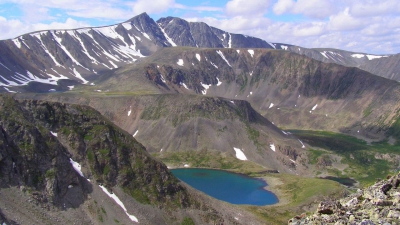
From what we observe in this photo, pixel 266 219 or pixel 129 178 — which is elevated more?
pixel 129 178

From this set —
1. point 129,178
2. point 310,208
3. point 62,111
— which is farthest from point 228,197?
point 62,111

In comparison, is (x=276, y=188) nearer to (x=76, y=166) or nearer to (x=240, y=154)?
(x=240, y=154)

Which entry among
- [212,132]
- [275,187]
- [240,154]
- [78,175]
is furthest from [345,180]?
[78,175]

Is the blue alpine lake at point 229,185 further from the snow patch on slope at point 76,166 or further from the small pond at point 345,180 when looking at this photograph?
the snow patch on slope at point 76,166

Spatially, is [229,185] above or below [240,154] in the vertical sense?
below

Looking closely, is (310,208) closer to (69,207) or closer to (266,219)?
(266,219)
